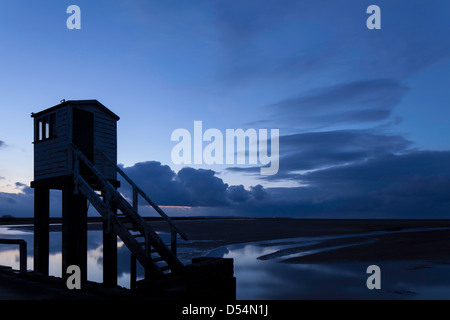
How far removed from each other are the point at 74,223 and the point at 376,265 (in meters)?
14.2

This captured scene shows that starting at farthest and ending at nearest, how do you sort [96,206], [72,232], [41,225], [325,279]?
[325,279], [41,225], [72,232], [96,206]

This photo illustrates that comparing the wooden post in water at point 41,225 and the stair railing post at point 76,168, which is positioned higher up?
the stair railing post at point 76,168

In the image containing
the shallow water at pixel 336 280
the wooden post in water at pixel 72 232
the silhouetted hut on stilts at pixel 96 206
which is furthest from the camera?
the shallow water at pixel 336 280

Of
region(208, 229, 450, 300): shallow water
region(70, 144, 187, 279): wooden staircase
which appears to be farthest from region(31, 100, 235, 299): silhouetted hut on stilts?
region(208, 229, 450, 300): shallow water

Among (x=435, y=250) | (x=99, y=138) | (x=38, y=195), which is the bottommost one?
(x=435, y=250)

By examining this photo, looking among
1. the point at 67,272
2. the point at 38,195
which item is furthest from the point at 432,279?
the point at 38,195

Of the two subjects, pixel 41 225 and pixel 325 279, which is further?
pixel 325 279

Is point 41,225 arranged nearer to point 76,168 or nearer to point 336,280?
point 76,168

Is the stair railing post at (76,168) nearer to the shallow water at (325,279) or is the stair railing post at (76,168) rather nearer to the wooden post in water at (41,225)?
the wooden post in water at (41,225)

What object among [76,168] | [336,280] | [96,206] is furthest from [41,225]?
[336,280]

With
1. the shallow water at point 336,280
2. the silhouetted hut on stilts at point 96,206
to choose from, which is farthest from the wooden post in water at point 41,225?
the shallow water at point 336,280

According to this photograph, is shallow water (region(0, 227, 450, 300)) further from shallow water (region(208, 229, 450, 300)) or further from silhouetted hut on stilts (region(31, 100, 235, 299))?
silhouetted hut on stilts (region(31, 100, 235, 299))

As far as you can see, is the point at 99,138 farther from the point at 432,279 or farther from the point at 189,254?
the point at 432,279

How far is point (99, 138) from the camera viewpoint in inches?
505
